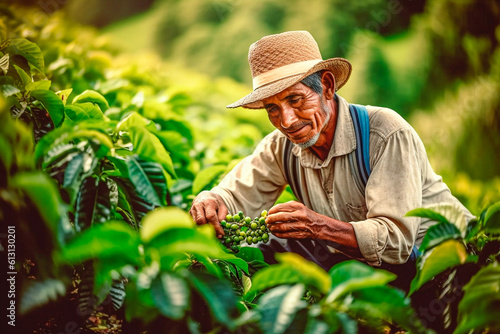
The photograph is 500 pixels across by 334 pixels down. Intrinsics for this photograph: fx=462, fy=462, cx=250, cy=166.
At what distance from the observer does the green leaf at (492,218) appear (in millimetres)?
1375

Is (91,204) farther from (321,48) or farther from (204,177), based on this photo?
(321,48)

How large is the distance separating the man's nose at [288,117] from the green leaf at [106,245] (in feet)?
3.33

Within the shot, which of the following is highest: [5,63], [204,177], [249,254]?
[5,63]

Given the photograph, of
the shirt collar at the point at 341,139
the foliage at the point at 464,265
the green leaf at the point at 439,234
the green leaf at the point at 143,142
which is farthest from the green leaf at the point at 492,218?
the green leaf at the point at 143,142

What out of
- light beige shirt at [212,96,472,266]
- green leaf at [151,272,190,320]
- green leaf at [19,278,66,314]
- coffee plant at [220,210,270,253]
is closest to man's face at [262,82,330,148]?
light beige shirt at [212,96,472,266]

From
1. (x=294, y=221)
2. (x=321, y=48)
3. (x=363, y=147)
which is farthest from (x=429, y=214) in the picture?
(x=321, y=48)

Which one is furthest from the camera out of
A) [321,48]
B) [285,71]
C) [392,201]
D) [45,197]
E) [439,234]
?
[321,48]

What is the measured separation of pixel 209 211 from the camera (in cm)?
191

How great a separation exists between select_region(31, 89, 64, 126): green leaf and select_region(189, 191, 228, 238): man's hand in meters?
0.65

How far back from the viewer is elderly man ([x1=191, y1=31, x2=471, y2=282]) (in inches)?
68.6

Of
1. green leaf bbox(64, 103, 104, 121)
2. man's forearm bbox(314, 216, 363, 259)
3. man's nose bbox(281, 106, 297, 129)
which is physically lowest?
man's forearm bbox(314, 216, 363, 259)

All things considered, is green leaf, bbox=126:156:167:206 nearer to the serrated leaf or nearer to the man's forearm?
the serrated leaf

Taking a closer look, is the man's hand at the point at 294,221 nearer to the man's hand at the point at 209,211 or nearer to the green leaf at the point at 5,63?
the man's hand at the point at 209,211

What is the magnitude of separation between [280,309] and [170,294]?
247 mm
